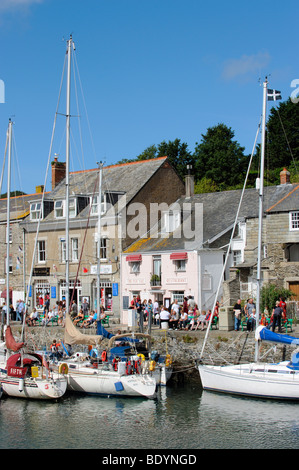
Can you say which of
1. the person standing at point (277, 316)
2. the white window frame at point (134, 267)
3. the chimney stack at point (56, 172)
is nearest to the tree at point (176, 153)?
the chimney stack at point (56, 172)

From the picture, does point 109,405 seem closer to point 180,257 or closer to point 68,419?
point 68,419

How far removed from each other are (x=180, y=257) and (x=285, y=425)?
61.2 feet

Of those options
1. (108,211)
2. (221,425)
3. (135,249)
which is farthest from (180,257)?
(221,425)

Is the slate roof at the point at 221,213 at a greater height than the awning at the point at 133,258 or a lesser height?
greater

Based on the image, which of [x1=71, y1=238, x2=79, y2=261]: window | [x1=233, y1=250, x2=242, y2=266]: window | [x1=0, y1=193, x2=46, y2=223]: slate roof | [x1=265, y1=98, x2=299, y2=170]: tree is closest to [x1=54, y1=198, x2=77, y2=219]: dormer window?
[x1=71, y1=238, x2=79, y2=261]: window

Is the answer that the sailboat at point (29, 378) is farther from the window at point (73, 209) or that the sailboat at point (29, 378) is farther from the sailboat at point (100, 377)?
the window at point (73, 209)

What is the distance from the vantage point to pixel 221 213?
139 ft

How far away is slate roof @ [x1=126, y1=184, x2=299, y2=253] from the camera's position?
3759cm

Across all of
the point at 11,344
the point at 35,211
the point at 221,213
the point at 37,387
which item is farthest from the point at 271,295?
the point at 35,211

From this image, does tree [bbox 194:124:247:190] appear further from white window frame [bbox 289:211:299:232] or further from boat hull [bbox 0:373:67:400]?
boat hull [bbox 0:373:67:400]

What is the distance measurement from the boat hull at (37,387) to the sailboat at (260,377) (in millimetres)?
6162

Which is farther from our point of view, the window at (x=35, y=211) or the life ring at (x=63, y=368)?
the window at (x=35, y=211)

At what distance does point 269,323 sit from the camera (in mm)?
29688

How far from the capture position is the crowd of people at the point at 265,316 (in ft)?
95.0
